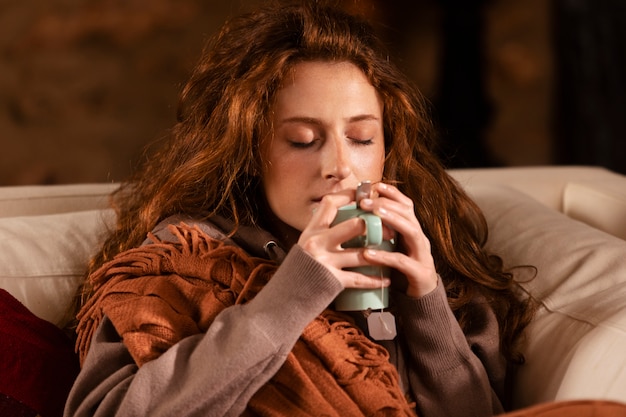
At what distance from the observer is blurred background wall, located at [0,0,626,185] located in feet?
9.79

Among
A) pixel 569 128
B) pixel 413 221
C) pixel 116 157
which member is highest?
pixel 413 221

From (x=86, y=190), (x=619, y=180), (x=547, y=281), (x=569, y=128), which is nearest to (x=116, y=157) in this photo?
(x=86, y=190)

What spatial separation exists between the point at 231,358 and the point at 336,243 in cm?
18

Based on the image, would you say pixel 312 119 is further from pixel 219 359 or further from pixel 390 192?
pixel 219 359

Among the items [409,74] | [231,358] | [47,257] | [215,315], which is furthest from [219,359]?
[409,74]

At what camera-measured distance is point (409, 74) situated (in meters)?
2.98

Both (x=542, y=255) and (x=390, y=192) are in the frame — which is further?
(x=542, y=255)

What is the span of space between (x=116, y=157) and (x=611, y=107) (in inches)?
73.9

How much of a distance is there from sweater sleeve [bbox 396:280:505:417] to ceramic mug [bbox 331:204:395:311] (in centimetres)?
9

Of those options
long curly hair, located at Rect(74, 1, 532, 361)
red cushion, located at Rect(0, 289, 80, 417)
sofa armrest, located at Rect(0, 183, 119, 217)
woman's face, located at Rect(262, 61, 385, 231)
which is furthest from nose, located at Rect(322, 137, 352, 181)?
sofa armrest, located at Rect(0, 183, 119, 217)

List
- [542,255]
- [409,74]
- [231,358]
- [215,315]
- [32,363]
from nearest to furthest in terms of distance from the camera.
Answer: [231,358] → [215,315] → [32,363] → [542,255] → [409,74]

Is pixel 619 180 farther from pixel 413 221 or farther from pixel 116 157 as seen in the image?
pixel 116 157

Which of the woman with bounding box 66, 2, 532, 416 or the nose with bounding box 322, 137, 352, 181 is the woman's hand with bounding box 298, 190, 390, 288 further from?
the nose with bounding box 322, 137, 352, 181

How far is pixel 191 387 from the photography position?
0.93 metres
